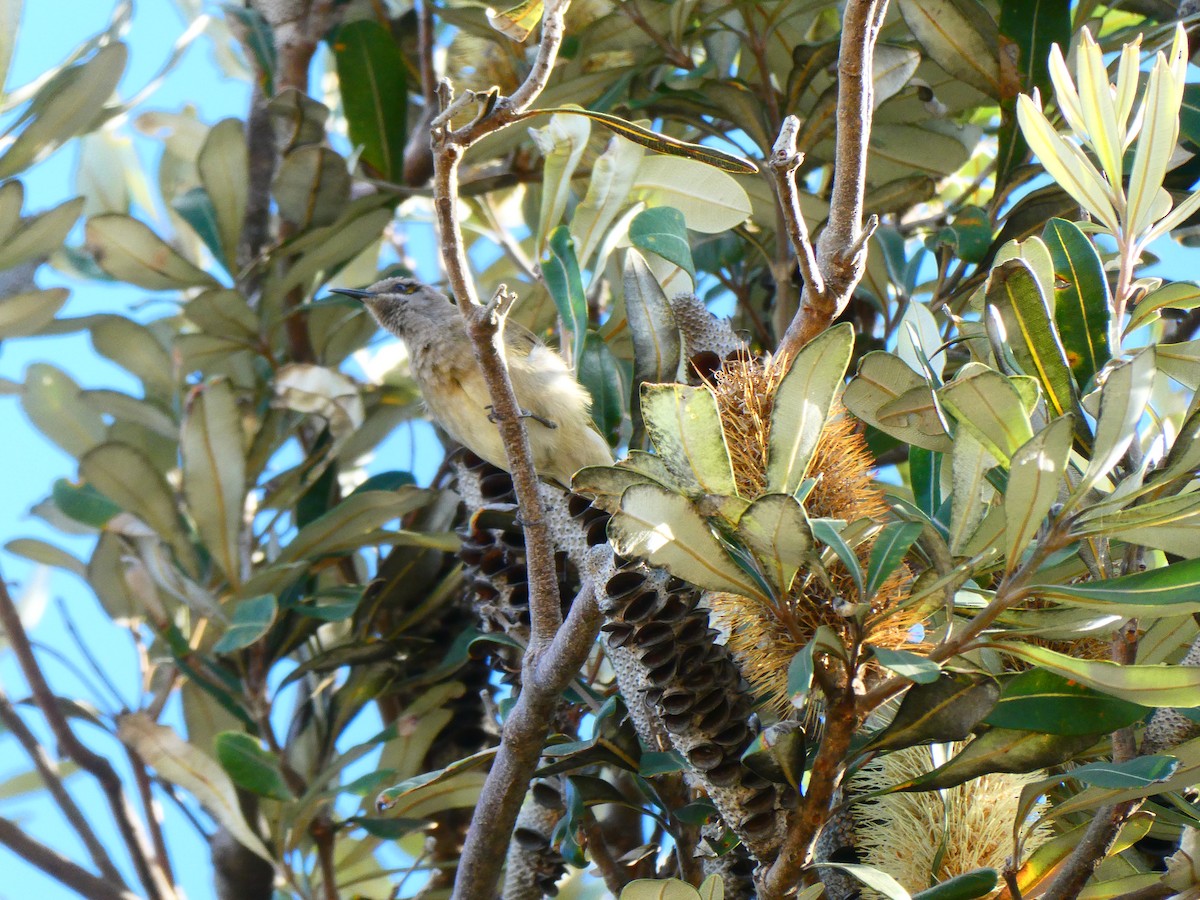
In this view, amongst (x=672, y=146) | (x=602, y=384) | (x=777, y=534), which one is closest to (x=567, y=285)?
(x=602, y=384)

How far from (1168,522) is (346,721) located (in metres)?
1.96

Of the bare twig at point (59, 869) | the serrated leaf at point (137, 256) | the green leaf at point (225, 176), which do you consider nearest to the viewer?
the bare twig at point (59, 869)

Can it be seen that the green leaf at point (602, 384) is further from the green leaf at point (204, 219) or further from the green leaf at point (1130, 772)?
the green leaf at point (204, 219)

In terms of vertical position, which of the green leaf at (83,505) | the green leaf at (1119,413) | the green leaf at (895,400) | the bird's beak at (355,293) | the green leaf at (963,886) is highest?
the bird's beak at (355,293)

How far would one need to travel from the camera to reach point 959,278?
2236 mm

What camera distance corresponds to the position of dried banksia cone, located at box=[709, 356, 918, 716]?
1.39 meters

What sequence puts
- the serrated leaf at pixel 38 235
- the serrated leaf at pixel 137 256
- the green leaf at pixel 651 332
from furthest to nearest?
1. the serrated leaf at pixel 137 256
2. the serrated leaf at pixel 38 235
3. the green leaf at pixel 651 332

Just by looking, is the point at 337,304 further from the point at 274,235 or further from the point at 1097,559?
the point at 1097,559

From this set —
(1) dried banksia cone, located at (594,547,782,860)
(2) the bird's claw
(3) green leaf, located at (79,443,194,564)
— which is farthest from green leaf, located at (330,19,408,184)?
(1) dried banksia cone, located at (594,547,782,860)

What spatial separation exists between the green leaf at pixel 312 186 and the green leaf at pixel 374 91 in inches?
4.1

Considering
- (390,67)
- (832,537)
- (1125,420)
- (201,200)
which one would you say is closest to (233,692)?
(201,200)

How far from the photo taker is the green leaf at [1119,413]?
1163mm

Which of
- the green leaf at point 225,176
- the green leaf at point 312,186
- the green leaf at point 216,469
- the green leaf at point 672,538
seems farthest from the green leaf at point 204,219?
the green leaf at point 672,538

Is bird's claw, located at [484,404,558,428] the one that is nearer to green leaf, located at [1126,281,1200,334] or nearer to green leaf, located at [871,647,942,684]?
green leaf, located at [871,647,942,684]
